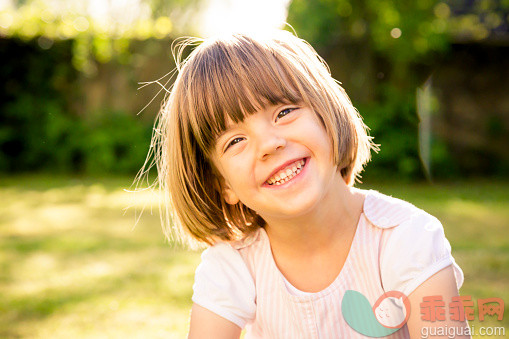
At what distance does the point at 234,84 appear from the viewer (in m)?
1.75

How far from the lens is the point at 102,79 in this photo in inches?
373

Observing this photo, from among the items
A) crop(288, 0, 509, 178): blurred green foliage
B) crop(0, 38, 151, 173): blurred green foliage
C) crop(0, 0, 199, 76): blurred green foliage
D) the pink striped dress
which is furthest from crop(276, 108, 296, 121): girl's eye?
crop(0, 0, 199, 76): blurred green foliage

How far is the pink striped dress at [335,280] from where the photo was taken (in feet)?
5.56

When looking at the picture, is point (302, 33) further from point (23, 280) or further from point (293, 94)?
point (293, 94)

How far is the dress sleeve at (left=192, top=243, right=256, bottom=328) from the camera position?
1904 millimetres

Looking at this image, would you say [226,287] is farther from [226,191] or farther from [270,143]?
[270,143]

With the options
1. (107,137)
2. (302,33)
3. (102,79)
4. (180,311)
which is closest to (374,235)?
(180,311)

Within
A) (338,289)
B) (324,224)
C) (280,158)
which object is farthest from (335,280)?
(280,158)

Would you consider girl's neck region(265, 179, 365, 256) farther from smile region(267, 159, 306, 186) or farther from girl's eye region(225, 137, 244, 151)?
girl's eye region(225, 137, 244, 151)

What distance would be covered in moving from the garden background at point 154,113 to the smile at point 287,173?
98.8 inches

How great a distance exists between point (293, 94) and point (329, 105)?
15 cm

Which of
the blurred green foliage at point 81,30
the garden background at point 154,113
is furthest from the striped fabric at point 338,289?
the blurred green foliage at point 81,30

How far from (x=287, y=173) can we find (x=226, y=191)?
35 centimetres

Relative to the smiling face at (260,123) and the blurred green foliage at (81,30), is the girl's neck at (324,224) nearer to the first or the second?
the smiling face at (260,123)
